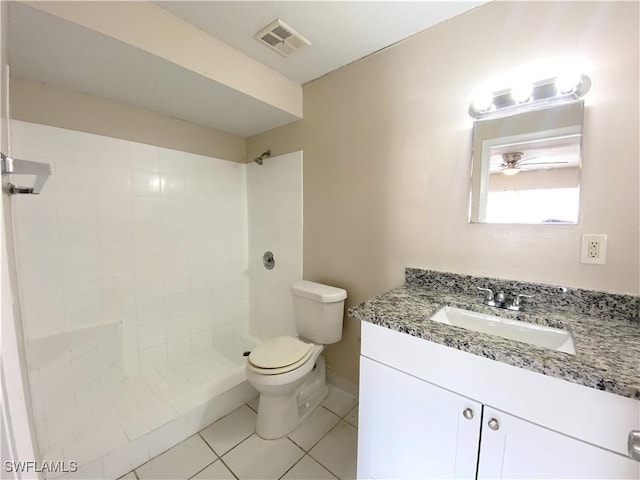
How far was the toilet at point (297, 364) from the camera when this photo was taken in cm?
Answer: 139

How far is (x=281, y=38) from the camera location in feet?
4.50

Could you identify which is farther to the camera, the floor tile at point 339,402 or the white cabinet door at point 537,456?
the floor tile at point 339,402

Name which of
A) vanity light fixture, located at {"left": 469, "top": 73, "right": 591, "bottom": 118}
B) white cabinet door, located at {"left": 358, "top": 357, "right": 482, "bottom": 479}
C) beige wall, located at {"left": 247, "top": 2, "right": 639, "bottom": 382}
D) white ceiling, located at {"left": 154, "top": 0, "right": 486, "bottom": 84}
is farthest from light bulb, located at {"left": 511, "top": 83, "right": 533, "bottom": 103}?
white cabinet door, located at {"left": 358, "top": 357, "right": 482, "bottom": 479}

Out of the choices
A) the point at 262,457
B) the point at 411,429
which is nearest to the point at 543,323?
the point at 411,429

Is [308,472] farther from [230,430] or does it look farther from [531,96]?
[531,96]

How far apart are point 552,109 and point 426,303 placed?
94cm

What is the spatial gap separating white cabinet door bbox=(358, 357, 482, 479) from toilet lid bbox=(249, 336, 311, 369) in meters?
0.49

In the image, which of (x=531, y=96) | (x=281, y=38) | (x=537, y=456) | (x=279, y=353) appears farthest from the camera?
(x=279, y=353)

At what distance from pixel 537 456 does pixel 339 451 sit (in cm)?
98

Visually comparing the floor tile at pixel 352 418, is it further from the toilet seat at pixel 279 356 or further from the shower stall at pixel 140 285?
the shower stall at pixel 140 285

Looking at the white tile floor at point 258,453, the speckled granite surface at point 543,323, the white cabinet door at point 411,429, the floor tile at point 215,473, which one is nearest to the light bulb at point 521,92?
the speckled granite surface at point 543,323

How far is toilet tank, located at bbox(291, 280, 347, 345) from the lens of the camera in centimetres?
163

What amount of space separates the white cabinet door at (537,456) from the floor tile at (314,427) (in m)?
0.92

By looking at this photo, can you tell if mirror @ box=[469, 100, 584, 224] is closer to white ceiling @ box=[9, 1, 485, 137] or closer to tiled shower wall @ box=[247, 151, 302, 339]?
white ceiling @ box=[9, 1, 485, 137]
